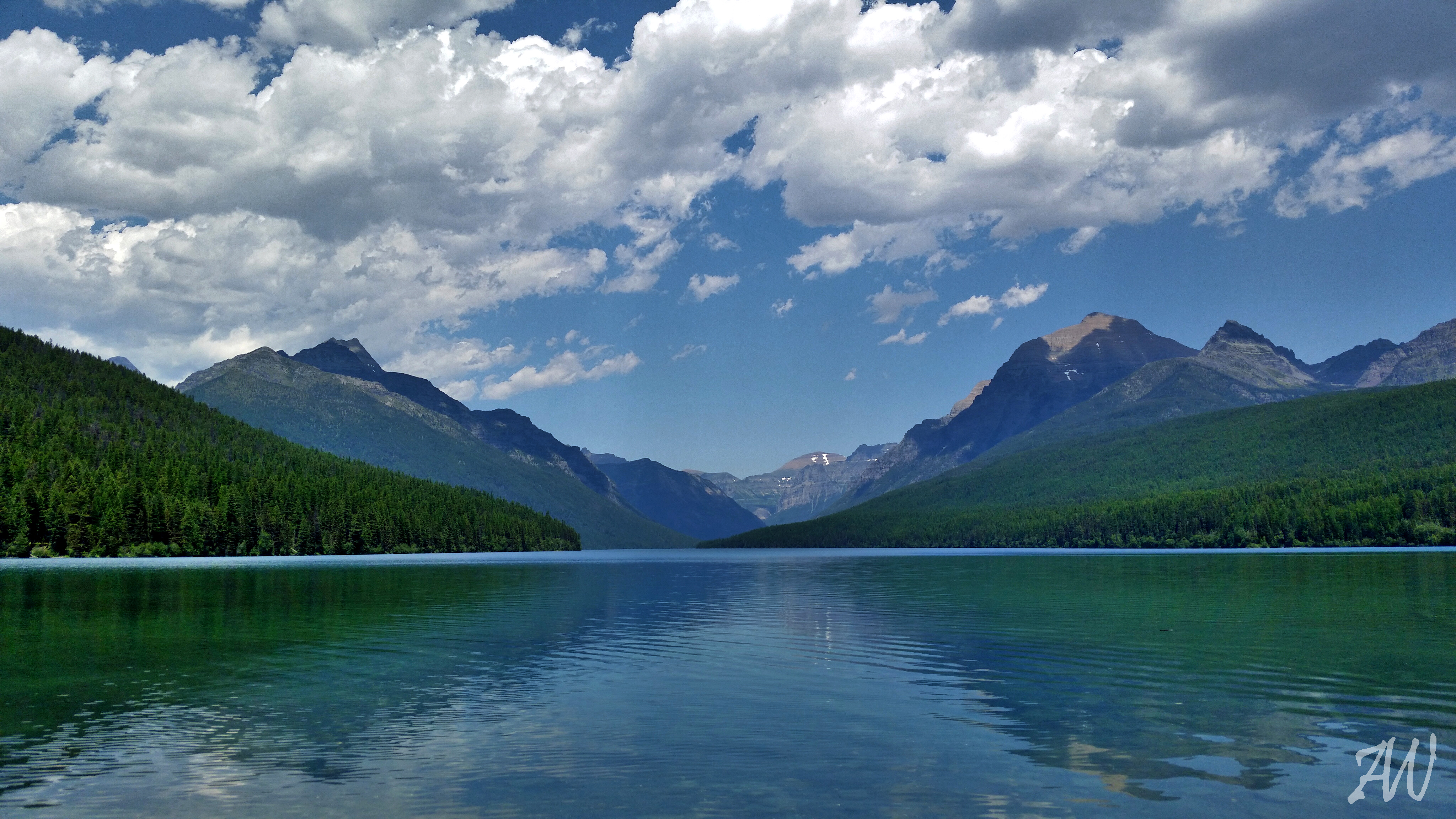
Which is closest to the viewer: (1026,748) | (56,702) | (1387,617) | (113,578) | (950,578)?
(1026,748)

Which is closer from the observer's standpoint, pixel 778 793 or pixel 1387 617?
pixel 778 793

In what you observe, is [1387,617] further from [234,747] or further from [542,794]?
[234,747]

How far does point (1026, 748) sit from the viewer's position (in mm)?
27562

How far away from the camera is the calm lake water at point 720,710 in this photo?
898 inches

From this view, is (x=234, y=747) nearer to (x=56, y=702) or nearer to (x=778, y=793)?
(x=56, y=702)

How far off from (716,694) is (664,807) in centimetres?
1579

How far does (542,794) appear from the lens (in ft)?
75.4

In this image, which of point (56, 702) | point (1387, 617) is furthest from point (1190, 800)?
point (1387, 617)

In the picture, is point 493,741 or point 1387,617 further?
point 1387,617

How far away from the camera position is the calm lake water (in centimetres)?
2281

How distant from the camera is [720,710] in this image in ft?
112

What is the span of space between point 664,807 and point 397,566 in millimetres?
167456

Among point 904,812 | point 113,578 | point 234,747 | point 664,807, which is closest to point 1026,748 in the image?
point 904,812

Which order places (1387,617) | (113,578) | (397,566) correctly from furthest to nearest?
(397,566), (113,578), (1387,617)
